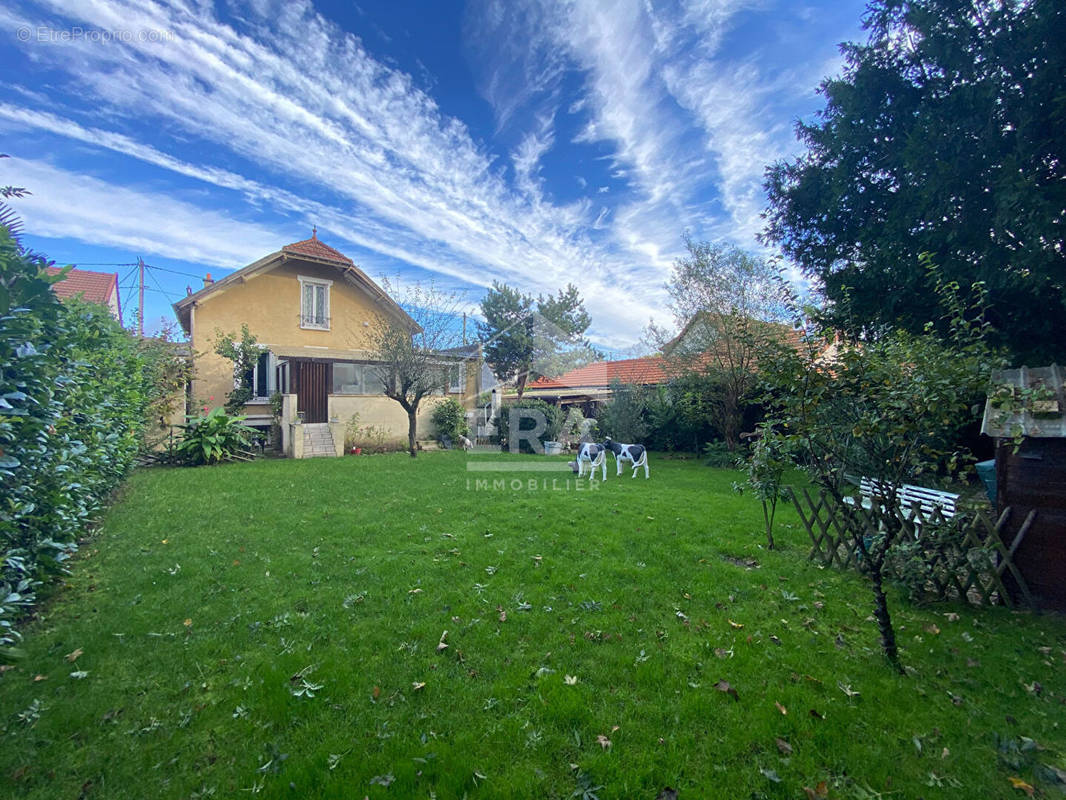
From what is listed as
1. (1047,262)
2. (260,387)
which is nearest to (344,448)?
(260,387)

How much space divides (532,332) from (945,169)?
79.0 feet

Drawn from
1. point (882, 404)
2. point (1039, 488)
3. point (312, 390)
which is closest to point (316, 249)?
point (312, 390)

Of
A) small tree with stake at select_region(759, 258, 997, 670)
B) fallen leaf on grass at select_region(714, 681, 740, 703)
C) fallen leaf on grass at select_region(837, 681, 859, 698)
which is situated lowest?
fallen leaf on grass at select_region(837, 681, 859, 698)

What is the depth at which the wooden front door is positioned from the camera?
51.5 ft

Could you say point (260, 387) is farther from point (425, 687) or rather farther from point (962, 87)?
point (962, 87)

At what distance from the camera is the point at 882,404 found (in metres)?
3.04

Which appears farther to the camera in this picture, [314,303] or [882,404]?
[314,303]

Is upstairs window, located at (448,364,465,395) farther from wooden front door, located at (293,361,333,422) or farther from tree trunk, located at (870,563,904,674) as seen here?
tree trunk, located at (870,563,904,674)

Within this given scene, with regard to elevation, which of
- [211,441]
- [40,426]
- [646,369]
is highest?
[646,369]

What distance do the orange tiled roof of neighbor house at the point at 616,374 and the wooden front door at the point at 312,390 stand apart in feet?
37.5

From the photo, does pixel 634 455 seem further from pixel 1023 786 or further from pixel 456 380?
pixel 1023 786

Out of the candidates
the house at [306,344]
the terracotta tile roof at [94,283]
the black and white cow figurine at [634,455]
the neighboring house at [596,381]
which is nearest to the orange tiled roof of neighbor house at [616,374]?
the neighboring house at [596,381]

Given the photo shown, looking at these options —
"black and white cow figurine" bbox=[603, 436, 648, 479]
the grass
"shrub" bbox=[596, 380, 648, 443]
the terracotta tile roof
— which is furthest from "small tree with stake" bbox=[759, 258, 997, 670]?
the terracotta tile roof

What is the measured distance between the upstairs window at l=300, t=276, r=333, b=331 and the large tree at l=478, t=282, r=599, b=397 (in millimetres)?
12576
